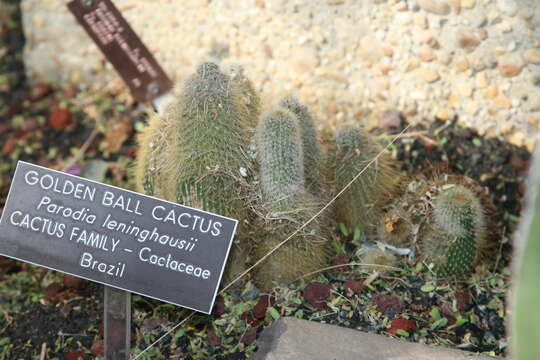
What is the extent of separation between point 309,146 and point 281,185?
0.24 metres

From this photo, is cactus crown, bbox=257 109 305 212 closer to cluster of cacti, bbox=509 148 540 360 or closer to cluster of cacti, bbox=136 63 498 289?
cluster of cacti, bbox=136 63 498 289

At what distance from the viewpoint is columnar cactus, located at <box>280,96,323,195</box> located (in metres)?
2.23

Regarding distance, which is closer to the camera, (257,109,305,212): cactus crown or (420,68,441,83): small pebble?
(257,109,305,212): cactus crown

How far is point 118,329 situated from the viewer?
2049mm

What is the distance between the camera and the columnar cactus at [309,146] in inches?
87.7

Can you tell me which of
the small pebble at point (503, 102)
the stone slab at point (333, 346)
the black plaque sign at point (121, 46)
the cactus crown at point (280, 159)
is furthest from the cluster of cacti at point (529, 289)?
the black plaque sign at point (121, 46)

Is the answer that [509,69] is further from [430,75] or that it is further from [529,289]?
[529,289]

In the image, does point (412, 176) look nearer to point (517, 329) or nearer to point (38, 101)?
point (517, 329)

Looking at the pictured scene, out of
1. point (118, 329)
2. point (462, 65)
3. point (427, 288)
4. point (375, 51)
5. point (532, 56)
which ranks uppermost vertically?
point (532, 56)

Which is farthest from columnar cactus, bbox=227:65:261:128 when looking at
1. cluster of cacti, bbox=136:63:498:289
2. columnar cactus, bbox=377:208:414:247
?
columnar cactus, bbox=377:208:414:247

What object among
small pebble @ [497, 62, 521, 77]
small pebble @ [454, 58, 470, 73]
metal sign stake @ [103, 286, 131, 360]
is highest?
small pebble @ [497, 62, 521, 77]

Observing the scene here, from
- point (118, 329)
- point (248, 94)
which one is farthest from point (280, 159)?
point (118, 329)

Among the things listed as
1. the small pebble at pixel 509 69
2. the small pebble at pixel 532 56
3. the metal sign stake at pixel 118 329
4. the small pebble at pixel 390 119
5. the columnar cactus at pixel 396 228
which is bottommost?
the metal sign stake at pixel 118 329

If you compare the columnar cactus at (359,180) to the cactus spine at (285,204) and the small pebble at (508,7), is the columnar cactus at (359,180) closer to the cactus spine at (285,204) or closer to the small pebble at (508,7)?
the cactus spine at (285,204)
